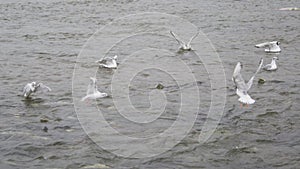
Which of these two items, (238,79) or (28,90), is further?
(28,90)

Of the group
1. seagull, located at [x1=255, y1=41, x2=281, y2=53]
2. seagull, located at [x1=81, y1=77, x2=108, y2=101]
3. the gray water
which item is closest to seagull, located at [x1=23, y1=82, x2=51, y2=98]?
the gray water

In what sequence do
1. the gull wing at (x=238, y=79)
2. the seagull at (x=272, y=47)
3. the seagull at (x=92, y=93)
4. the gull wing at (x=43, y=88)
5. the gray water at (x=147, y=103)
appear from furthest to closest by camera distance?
the seagull at (x=272, y=47) → the gull wing at (x=43, y=88) → the seagull at (x=92, y=93) → the gull wing at (x=238, y=79) → the gray water at (x=147, y=103)

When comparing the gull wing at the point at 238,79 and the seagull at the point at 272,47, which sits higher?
the seagull at the point at 272,47

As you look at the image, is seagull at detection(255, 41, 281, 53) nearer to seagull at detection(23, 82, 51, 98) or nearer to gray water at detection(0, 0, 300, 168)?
gray water at detection(0, 0, 300, 168)

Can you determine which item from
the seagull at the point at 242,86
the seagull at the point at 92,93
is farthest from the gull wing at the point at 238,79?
the seagull at the point at 92,93

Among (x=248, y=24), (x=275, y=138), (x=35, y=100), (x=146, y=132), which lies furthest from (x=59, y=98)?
(x=248, y=24)

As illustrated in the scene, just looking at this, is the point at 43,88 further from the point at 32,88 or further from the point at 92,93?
the point at 92,93

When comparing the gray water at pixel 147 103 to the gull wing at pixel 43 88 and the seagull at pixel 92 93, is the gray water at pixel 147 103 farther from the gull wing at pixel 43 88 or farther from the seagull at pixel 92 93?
the seagull at pixel 92 93

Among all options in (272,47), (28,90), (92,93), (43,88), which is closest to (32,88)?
(28,90)

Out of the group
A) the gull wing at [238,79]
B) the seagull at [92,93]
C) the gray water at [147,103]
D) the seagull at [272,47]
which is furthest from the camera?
the seagull at [272,47]

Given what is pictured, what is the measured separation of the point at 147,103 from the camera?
10562 mm

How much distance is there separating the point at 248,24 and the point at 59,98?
1255 centimetres

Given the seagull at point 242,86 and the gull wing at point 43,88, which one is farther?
the gull wing at point 43,88

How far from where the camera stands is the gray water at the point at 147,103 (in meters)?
7.79
